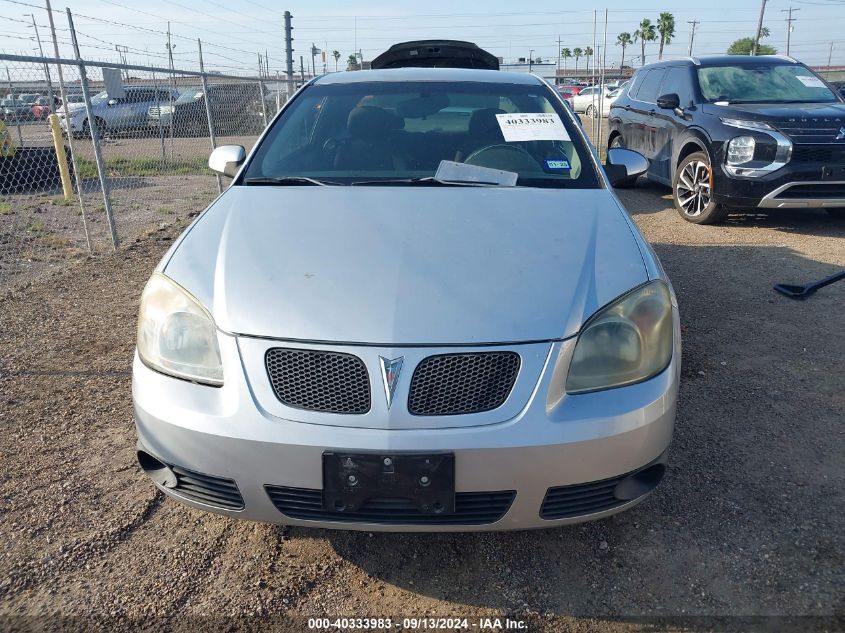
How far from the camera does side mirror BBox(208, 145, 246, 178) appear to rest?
3.40 m

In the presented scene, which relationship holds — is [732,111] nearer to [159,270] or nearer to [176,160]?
[159,270]

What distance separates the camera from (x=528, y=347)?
1911 millimetres

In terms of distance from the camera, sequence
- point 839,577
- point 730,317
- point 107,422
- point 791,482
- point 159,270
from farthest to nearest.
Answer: point 730,317, point 107,422, point 791,482, point 159,270, point 839,577

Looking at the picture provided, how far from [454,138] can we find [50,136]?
288 inches

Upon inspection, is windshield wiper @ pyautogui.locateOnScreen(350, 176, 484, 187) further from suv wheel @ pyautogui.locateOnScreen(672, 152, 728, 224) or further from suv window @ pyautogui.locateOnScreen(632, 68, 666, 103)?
suv window @ pyautogui.locateOnScreen(632, 68, 666, 103)

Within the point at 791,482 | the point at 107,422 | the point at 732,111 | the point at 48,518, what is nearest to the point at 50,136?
the point at 107,422

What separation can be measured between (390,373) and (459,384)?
0.65 feet

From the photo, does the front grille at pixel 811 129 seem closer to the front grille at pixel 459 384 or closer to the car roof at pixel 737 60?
the car roof at pixel 737 60

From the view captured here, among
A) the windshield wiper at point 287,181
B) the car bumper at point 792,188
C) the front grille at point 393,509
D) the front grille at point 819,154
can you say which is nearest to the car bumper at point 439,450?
the front grille at point 393,509

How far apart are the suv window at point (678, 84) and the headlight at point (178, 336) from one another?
23.5ft

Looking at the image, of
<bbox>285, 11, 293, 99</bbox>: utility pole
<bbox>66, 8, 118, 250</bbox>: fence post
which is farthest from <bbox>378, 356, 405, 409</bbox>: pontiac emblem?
<bbox>285, 11, 293, 99</bbox>: utility pole

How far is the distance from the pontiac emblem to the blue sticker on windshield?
1584 mm

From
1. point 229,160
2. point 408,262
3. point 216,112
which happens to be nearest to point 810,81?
point 229,160

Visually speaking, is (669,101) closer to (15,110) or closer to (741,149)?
(741,149)
